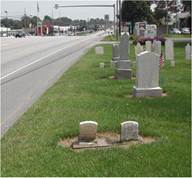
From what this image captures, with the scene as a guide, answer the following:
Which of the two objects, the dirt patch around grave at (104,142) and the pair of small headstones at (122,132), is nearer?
the dirt patch around grave at (104,142)

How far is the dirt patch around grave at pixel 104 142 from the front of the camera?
Result: 7410 mm

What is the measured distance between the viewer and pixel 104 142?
25.1ft

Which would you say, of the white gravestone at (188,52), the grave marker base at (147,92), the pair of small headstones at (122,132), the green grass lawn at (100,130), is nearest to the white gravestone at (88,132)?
the pair of small headstones at (122,132)

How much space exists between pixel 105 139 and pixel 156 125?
4.12 ft

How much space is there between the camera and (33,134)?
818 centimetres

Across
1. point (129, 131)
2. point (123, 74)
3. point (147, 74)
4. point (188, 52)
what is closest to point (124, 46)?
point (123, 74)

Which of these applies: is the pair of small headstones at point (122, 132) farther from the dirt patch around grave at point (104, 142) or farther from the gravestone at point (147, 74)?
the gravestone at point (147, 74)

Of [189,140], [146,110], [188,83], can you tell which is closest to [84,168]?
[189,140]

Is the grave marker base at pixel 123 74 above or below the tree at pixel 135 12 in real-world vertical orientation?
below

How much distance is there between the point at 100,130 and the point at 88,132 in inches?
30.2

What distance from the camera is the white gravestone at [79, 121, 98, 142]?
760 cm

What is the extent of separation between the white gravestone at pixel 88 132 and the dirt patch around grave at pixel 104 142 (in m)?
0.10

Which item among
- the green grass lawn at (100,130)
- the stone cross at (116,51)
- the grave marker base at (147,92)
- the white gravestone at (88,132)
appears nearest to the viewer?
the green grass lawn at (100,130)

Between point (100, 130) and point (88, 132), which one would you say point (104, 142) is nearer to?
point (88, 132)
